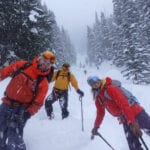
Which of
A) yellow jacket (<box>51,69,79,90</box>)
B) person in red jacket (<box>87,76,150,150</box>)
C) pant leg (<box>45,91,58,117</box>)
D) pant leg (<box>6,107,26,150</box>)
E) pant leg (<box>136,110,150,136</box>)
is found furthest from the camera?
yellow jacket (<box>51,69,79,90</box>)

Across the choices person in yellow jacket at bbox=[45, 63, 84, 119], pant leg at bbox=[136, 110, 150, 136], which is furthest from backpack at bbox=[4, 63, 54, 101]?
person in yellow jacket at bbox=[45, 63, 84, 119]

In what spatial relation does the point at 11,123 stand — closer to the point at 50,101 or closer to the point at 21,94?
the point at 21,94

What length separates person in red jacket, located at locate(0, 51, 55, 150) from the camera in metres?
6.08

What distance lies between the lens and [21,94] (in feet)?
20.0

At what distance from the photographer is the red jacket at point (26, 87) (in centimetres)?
607

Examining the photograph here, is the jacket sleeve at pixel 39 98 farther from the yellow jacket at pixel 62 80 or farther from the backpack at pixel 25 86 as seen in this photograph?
the yellow jacket at pixel 62 80

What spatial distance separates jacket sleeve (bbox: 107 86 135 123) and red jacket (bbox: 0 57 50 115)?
1.32 m

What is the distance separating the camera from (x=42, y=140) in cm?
824

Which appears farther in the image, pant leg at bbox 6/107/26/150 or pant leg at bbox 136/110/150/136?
pant leg at bbox 136/110/150/136

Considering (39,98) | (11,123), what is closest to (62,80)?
(39,98)

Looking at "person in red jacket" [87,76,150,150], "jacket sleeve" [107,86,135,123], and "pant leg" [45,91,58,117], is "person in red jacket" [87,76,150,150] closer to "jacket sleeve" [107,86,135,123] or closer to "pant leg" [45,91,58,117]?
"jacket sleeve" [107,86,135,123]

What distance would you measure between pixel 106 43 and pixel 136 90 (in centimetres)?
5716

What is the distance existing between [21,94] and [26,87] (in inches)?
6.6

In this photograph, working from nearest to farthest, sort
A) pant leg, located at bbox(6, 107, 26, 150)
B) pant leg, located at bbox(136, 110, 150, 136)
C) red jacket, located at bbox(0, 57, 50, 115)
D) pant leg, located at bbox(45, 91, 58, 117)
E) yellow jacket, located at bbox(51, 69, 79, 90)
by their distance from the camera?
1. pant leg, located at bbox(6, 107, 26, 150)
2. red jacket, located at bbox(0, 57, 50, 115)
3. pant leg, located at bbox(136, 110, 150, 136)
4. pant leg, located at bbox(45, 91, 58, 117)
5. yellow jacket, located at bbox(51, 69, 79, 90)
